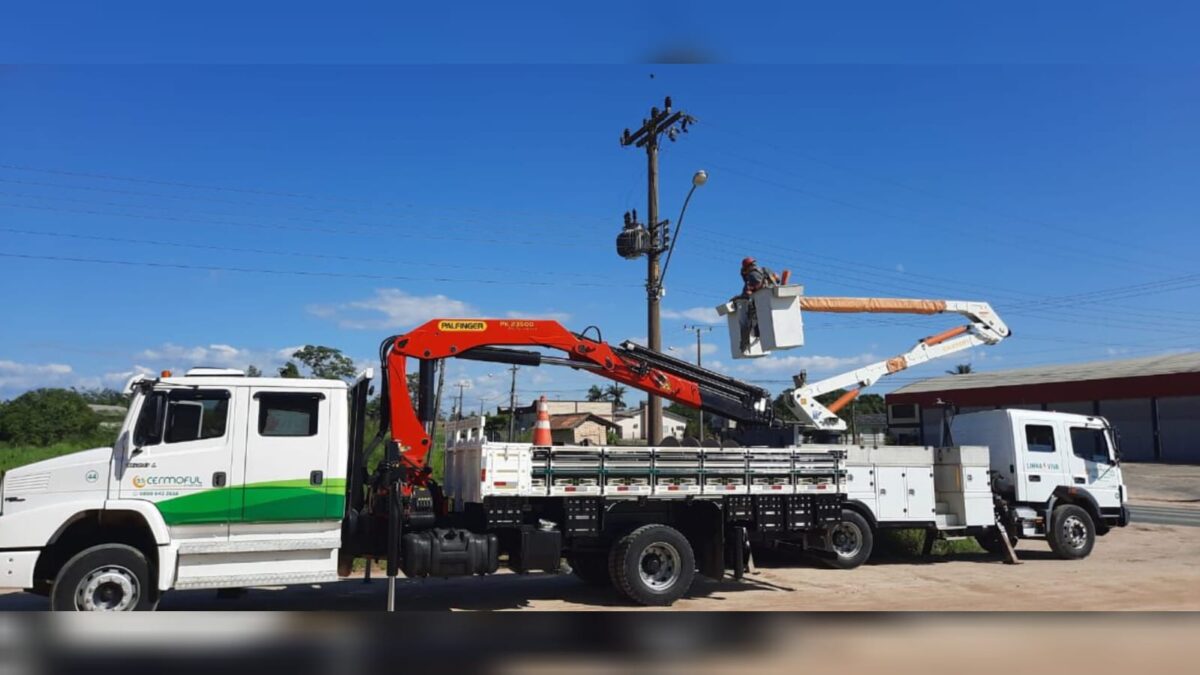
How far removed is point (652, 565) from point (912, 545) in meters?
7.29

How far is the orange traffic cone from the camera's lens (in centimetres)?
1062

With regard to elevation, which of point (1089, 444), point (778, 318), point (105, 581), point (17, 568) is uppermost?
point (778, 318)

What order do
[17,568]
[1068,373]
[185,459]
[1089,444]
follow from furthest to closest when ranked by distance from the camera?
[1068,373]
[1089,444]
[185,459]
[17,568]

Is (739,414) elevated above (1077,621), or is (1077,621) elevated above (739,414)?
(739,414)

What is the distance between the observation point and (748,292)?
13.6 meters

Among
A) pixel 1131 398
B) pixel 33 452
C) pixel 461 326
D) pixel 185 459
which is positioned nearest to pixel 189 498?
pixel 185 459

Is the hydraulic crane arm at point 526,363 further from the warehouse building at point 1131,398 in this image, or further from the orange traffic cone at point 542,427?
the warehouse building at point 1131,398

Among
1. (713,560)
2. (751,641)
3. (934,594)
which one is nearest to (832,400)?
(934,594)

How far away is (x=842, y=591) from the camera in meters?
11.6

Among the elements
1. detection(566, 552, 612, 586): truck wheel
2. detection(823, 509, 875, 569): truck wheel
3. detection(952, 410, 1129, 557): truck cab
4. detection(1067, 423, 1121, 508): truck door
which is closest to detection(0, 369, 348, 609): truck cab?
detection(566, 552, 612, 586): truck wheel

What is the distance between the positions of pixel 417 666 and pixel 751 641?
1.71 m

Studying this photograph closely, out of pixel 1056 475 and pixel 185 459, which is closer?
pixel 185 459

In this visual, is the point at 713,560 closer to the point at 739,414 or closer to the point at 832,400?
the point at 739,414

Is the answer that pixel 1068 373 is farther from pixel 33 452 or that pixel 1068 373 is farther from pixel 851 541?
pixel 33 452
